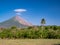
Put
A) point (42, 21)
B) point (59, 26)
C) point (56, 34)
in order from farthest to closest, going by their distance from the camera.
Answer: point (42, 21), point (59, 26), point (56, 34)

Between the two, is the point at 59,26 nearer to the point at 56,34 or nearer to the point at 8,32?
the point at 56,34

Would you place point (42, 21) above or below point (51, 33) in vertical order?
above

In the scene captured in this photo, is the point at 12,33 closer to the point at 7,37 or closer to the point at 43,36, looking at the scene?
the point at 7,37

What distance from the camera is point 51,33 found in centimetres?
4166

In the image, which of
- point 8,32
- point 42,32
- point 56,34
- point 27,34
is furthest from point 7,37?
point 56,34

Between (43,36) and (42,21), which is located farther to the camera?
(42,21)

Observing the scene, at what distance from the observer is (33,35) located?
138 ft

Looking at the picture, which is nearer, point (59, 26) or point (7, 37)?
point (7, 37)

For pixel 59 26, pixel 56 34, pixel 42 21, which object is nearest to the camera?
pixel 56 34

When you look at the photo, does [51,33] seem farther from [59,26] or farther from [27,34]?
[59,26]

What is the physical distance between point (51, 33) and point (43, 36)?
5.62 feet

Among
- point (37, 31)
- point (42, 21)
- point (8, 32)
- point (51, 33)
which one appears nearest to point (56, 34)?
point (51, 33)

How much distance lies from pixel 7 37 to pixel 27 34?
4097 millimetres

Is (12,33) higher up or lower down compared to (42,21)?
lower down
